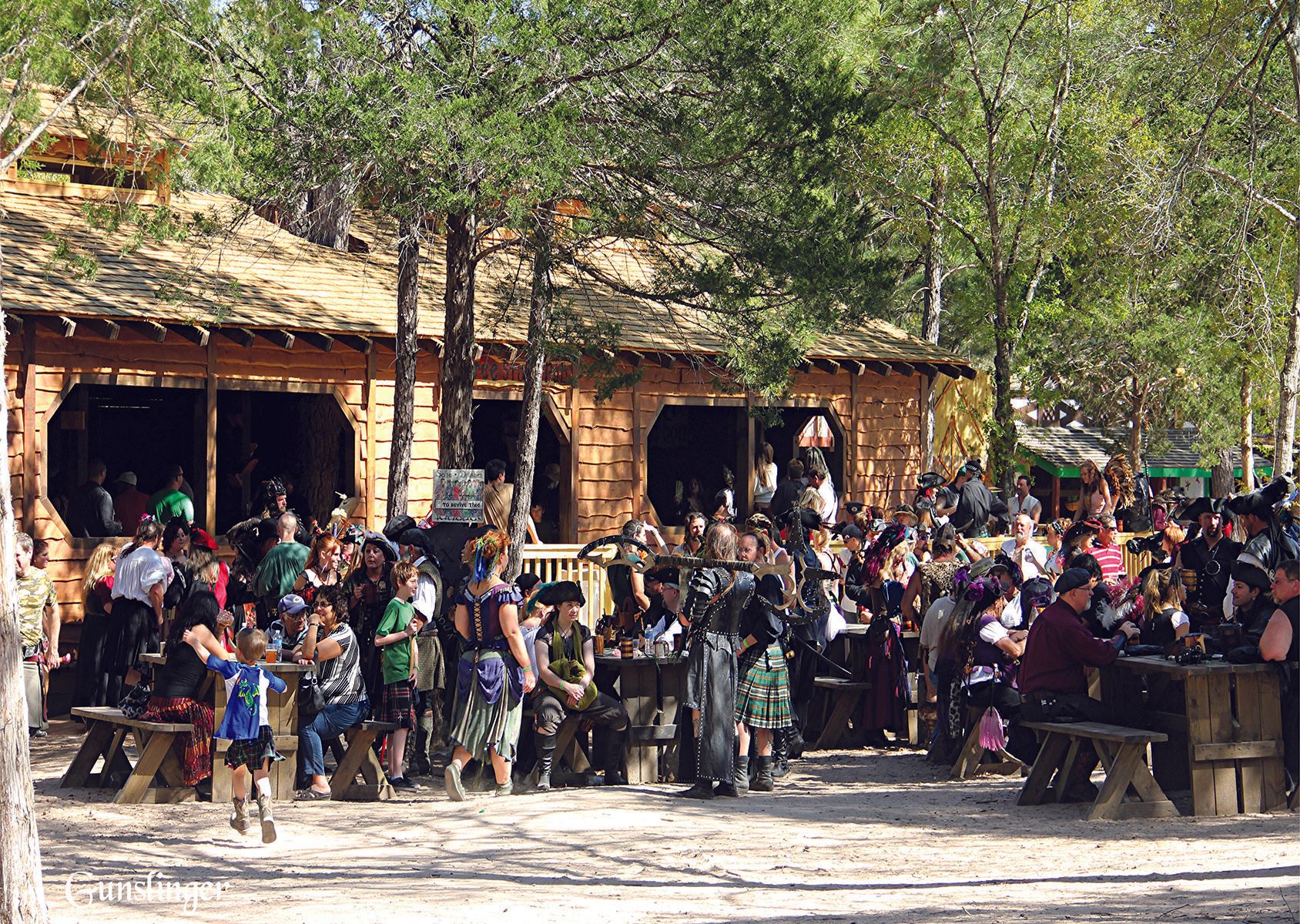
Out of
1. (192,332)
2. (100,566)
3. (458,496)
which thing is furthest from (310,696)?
(192,332)

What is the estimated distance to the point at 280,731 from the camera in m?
9.60

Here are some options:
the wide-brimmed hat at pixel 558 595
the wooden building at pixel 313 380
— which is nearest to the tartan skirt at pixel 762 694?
the wide-brimmed hat at pixel 558 595

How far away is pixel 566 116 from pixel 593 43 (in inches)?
26.7

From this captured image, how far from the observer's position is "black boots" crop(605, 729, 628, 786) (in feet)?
34.2

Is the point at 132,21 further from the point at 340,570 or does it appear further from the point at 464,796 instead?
the point at 464,796

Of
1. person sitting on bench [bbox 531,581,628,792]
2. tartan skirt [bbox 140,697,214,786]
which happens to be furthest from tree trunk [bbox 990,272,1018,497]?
tartan skirt [bbox 140,697,214,786]

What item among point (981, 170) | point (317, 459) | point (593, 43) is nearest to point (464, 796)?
point (593, 43)

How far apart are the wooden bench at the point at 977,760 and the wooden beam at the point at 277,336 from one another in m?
8.10

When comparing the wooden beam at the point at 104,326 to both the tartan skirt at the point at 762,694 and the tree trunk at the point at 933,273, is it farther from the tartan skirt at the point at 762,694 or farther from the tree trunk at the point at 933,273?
the tree trunk at the point at 933,273

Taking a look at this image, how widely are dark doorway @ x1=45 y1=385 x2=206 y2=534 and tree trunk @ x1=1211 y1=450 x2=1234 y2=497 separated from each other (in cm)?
2614

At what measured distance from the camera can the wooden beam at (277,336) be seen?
15523mm

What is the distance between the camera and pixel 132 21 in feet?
39.1

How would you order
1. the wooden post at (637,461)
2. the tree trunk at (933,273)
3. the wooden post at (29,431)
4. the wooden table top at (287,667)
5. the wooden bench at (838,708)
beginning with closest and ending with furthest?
the wooden table top at (287,667) → the wooden bench at (838,708) → the wooden post at (29,431) → the wooden post at (637,461) → the tree trunk at (933,273)

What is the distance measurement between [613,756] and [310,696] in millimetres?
2117
